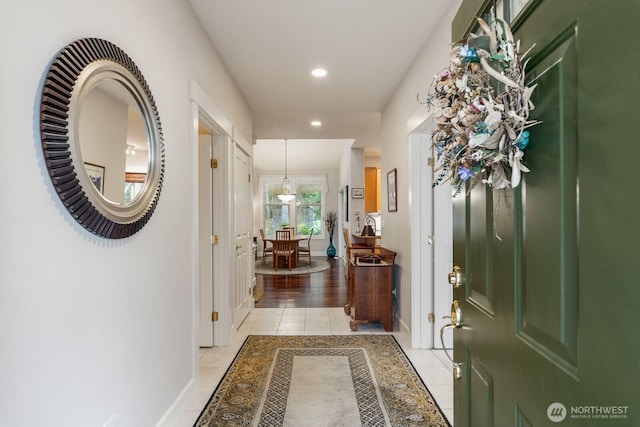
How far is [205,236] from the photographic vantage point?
3.01 metres

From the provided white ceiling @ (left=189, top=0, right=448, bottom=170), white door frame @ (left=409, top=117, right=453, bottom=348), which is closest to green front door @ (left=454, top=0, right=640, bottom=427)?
white ceiling @ (left=189, top=0, right=448, bottom=170)

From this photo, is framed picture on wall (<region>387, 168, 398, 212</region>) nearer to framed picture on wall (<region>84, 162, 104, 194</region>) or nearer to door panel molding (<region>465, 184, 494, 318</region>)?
door panel molding (<region>465, 184, 494, 318</region>)

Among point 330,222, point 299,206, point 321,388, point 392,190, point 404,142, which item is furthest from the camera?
point 299,206

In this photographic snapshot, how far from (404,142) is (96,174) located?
106 inches

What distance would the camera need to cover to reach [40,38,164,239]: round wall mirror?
101 centimetres

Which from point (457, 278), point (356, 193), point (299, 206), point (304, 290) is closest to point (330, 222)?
point (299, 206)

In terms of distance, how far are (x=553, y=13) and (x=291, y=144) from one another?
7.95m

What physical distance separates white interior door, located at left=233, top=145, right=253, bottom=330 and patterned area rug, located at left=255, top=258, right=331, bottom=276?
9.31ft

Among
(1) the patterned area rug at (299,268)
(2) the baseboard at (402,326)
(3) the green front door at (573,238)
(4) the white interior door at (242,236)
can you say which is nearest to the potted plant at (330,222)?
(1) the patterned area rug at (299,268)

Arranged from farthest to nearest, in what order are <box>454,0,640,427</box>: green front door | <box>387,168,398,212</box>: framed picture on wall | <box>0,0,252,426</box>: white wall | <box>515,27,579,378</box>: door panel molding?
<box>387,168,398,212</box>: framed picture on wall → <box>0,0,252,426</box>: white wall → <box>515,27,579,378</box>: door panel molding → <box>454,0,640,427</box>: green front door

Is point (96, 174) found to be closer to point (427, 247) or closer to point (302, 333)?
point (427, 247)

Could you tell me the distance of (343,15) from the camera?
7.17 ft

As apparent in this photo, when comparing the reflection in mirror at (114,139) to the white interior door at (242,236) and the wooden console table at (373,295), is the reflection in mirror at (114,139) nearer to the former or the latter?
the white interior door at (242,236)

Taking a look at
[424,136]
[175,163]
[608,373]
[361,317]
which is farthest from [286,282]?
[608,373]
